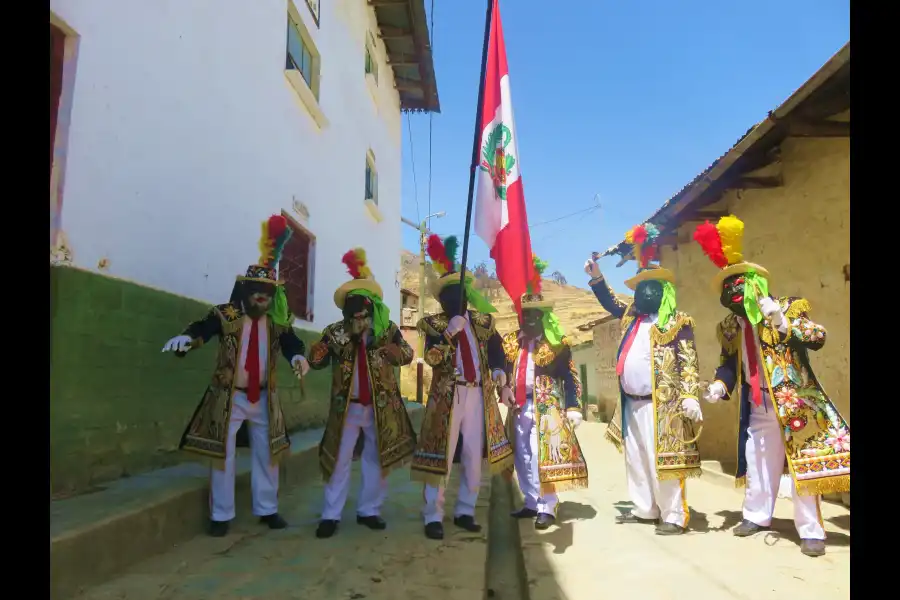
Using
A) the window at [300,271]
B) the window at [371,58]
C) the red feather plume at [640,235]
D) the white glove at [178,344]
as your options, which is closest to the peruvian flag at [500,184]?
the red feather plume at [640,235]

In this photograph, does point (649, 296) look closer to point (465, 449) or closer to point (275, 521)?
point (465, 449)

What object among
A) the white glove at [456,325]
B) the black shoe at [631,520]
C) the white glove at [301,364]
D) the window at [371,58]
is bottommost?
the black shoe at [631,520]

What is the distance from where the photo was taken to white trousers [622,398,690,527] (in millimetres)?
4293

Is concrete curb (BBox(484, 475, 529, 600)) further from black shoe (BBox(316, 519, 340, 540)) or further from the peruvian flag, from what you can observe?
the peruvian flag

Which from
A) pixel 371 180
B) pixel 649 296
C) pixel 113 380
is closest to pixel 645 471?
pixel 649 296

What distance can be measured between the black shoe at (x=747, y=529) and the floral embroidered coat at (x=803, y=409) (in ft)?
1.54

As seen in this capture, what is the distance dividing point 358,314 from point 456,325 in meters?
0.72

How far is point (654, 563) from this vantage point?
11.8ft

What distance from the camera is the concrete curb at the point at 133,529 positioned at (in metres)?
2.89

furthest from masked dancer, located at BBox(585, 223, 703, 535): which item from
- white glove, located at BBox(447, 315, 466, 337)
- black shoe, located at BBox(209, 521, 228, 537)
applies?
black shoe, located at BBox(209, 521, 228, 537)

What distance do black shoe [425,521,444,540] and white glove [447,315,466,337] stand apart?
128 cm

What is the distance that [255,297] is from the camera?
421 cm

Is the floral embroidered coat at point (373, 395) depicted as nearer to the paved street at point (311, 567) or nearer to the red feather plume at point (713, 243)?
the paved street at point (311, 567)
